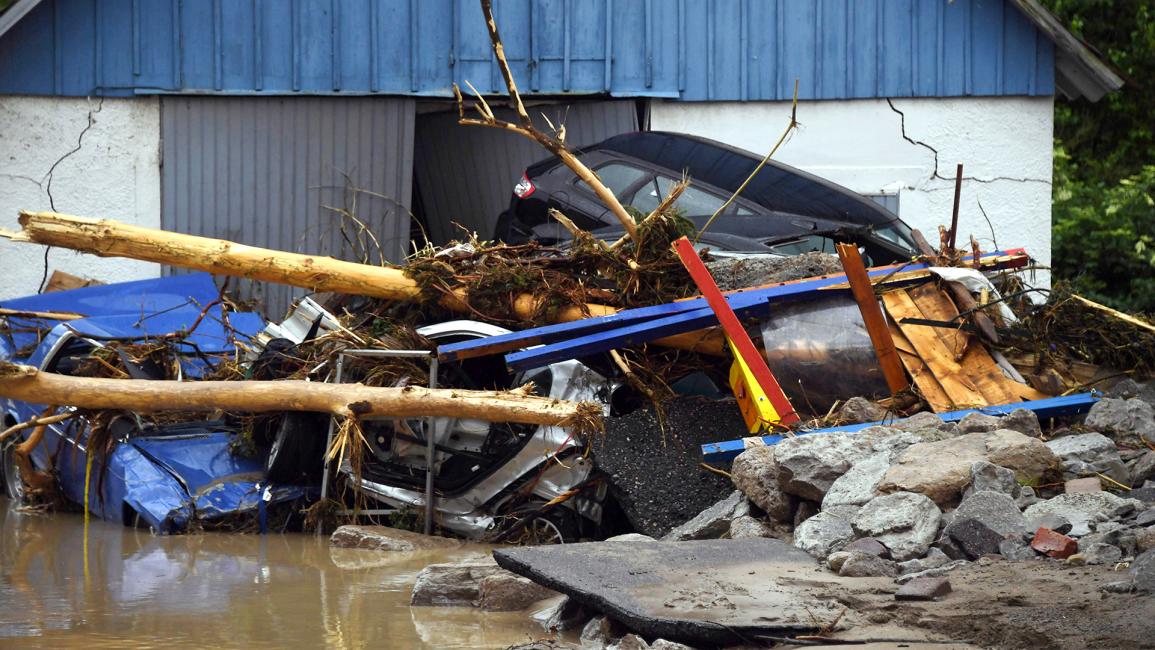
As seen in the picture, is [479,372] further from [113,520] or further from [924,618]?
[924,618]

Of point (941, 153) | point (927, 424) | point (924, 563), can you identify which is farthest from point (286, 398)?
point (941, 153)

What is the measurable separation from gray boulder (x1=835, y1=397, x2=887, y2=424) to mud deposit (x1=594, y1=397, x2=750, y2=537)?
0.70 m

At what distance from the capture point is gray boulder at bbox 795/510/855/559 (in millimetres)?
5965

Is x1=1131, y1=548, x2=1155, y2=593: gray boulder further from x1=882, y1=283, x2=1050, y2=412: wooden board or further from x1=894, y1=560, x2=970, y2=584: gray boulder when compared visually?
x1=882, y1=283, x2=1050, y2=412: wooden board

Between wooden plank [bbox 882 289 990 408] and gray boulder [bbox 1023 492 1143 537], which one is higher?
wooden plank [bbox 882 289 990 408]

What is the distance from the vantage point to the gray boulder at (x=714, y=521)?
22.7 ft

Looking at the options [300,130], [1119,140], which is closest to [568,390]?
[300,130]

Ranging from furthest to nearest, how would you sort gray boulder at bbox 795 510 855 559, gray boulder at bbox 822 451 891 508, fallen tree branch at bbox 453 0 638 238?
fallen tree branch at bbox 453 0 638 238 < gray boulder at bbox 822 451 891 508 < gray boulder at bbox 795 510 855 559

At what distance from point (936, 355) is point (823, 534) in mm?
2547

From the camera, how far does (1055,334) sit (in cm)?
862

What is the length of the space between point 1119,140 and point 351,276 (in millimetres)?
15183

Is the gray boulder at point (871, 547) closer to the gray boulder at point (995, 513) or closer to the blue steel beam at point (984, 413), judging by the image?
the gray boulder at point (995, 513)

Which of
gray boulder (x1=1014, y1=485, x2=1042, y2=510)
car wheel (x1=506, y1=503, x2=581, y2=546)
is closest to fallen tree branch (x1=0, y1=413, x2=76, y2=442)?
car wheel (x1=506, y1=503, x2=581, y2=546)

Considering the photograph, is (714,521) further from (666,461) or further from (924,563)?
(924,563)
